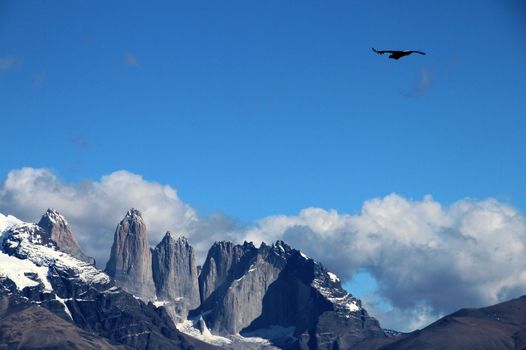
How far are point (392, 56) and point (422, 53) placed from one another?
7.42 m

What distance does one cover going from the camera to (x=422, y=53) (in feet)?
498

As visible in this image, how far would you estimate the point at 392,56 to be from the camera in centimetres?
15875
